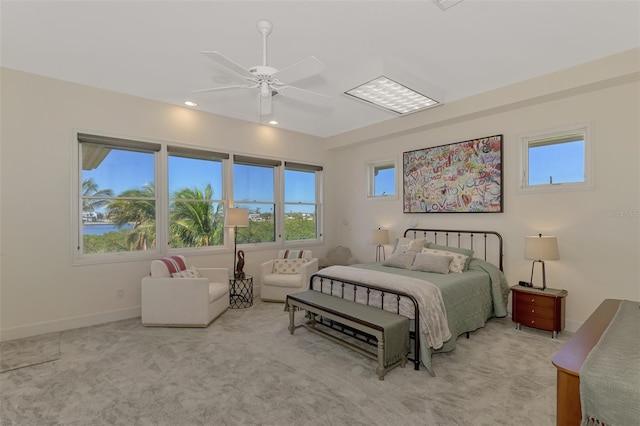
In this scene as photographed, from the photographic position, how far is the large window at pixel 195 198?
478 centimetres

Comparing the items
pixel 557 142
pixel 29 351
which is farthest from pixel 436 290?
pixel 29 351

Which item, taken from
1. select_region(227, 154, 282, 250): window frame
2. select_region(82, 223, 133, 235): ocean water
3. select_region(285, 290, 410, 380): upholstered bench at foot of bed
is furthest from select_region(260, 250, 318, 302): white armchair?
select_region(82, 223, 133, 235): ocean water

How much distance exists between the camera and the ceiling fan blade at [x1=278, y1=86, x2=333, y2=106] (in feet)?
9.48

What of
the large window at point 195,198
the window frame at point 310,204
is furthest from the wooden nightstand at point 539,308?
the large window at point 195,198

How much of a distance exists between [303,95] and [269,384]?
2.75 metres

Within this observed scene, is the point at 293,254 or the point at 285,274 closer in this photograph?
the point at 285,274

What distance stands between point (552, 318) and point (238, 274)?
4227 mm

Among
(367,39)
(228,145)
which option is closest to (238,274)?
(228,145)

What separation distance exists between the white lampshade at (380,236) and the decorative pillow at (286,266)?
4.62 ft

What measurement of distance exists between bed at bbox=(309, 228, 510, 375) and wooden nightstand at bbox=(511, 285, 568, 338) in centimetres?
19

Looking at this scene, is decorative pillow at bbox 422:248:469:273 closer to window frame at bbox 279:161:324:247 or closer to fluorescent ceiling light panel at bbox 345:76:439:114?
fluorescent ceiling light panel at bbox 345:76:439:114

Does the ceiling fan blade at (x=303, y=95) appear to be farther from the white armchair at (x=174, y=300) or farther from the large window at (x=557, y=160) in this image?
the large window at (x=557, y=160)

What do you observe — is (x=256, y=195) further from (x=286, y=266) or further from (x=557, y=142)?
(x=557, y=142)

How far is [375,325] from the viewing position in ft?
8.84
